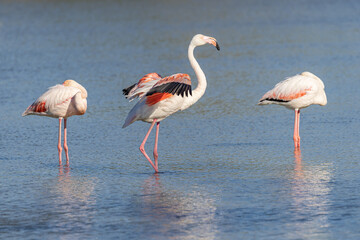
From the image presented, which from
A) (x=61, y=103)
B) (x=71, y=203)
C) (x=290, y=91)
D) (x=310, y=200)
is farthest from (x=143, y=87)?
(x=310, y=200)

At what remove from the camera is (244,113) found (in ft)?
39.0

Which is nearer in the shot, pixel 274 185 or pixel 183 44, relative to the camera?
pixel 274 185

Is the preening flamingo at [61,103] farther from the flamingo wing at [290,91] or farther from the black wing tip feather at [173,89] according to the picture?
the flamingo wing at [290,91]

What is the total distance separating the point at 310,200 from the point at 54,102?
→ 12.7ft

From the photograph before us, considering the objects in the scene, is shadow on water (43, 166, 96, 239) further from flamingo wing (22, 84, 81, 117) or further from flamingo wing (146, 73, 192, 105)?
flamingo wing (146, 73, 192, 105)

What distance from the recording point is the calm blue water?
637cm

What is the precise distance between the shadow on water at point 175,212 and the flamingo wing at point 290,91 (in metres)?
2.87

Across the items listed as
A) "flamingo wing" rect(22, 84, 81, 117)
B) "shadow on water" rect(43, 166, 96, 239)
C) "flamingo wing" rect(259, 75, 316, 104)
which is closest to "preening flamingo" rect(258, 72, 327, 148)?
"flamingo wing" rect(259, 75, 316, 104)

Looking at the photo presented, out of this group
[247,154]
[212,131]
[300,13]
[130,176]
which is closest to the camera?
[130,176]

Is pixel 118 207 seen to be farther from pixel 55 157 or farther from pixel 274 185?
pixel 55 157

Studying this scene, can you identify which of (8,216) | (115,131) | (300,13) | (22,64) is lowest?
(8,216)

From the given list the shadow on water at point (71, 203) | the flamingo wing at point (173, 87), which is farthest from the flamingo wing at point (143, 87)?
the shadow on water at point (71, 203)

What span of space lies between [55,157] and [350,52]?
11914 millimetres

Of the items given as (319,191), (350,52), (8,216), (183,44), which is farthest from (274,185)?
(183,44)
